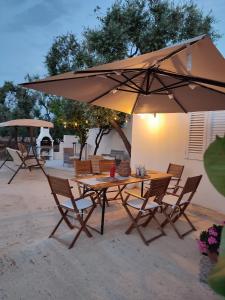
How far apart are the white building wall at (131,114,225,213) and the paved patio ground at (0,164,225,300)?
102cm

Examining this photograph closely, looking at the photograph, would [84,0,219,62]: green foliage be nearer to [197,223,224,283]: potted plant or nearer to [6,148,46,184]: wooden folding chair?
[6,148,46,184]: wooden folding chair

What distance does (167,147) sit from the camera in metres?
5.85

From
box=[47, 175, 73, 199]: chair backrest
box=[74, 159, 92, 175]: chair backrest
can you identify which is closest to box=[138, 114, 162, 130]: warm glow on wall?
box=[74, 159, 92, 175]: chair backrest

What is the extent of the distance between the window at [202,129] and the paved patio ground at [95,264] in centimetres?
168

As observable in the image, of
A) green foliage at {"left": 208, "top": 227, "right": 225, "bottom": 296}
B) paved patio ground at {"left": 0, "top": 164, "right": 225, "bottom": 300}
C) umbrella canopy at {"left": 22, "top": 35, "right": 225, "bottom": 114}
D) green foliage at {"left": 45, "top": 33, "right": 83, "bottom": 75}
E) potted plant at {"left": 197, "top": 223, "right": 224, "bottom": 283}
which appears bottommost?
paved patio ground at {"left": 0, "top": 164, "right": 225, "bottom": 300}

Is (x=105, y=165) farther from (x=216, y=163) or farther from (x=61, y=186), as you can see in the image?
(x=216, y=163)

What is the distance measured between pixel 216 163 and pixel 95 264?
2.57m

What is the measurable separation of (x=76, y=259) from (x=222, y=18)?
9690 mm

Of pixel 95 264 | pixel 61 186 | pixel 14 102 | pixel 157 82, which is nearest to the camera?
pixel 95 264

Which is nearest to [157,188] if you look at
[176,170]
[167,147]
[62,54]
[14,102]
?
[176,170]

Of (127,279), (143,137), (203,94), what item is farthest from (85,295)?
(143,137)

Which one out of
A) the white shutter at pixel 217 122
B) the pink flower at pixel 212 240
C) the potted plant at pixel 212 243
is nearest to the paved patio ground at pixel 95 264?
the potted plant at pixel 212 243

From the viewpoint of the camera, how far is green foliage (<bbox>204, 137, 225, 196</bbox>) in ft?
1.87

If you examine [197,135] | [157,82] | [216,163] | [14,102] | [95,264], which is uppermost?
[14,102]
